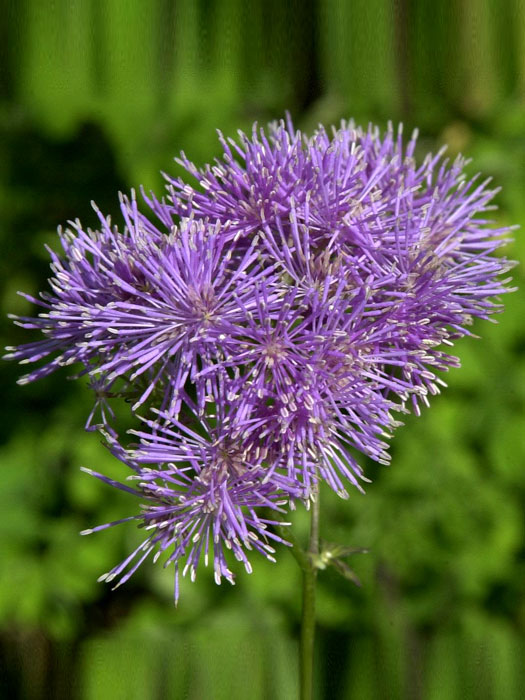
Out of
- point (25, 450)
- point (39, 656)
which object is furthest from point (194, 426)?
point (39, 656)

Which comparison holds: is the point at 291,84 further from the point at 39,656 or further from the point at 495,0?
the point at 39,656

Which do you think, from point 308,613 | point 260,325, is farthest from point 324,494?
point 260,325

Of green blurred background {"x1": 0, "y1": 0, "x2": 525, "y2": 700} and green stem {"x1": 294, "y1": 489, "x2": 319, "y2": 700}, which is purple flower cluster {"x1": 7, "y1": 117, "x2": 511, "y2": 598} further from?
green blurred background {"x1": 0, "y1": 0, "x2": 525, "y2": 700}

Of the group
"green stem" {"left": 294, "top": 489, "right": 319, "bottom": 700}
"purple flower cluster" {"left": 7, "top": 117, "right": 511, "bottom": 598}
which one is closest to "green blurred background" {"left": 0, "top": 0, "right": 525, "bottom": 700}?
"green stem" {"left": 294, "top": 489, "right": 319, "bottom": 700}

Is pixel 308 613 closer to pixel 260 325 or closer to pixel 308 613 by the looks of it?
pixel 308 613

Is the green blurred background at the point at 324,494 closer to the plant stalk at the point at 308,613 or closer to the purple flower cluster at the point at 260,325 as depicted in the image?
the plant stalk at the point at 308,613

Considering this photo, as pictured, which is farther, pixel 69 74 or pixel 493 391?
pixel 69 74

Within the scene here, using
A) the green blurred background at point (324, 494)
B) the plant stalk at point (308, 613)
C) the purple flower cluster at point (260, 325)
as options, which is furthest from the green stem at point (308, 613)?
the green blurred background at point (324, 494)
